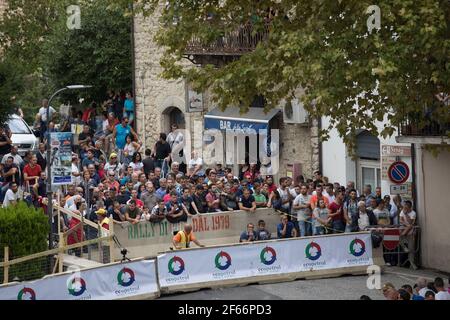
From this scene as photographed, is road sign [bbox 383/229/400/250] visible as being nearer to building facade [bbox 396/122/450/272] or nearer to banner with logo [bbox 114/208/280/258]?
building facade [bbox 396/122/450/272]

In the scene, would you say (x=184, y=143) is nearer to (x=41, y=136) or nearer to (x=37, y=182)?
(x=41, y=136)

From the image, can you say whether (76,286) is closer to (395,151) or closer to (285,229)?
(285,229)

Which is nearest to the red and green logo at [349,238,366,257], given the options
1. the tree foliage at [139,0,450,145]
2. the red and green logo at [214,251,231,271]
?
the red and green logo at [214,251,231,271]

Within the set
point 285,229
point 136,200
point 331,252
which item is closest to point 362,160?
point 285,229

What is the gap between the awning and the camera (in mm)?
34344

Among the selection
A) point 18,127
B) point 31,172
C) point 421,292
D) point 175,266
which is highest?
point 18,127

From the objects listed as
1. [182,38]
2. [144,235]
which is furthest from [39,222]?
[182,38]

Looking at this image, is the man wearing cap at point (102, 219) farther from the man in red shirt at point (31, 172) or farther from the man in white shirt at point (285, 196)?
the man in white shirt at point (285, 196)

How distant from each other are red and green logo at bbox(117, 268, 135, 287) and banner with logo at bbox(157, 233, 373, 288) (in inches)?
29.6

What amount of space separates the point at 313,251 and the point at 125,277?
4.36m

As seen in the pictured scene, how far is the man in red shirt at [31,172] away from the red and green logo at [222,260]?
649cm

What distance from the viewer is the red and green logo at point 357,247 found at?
87.2 feet

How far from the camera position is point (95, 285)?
2333cm
